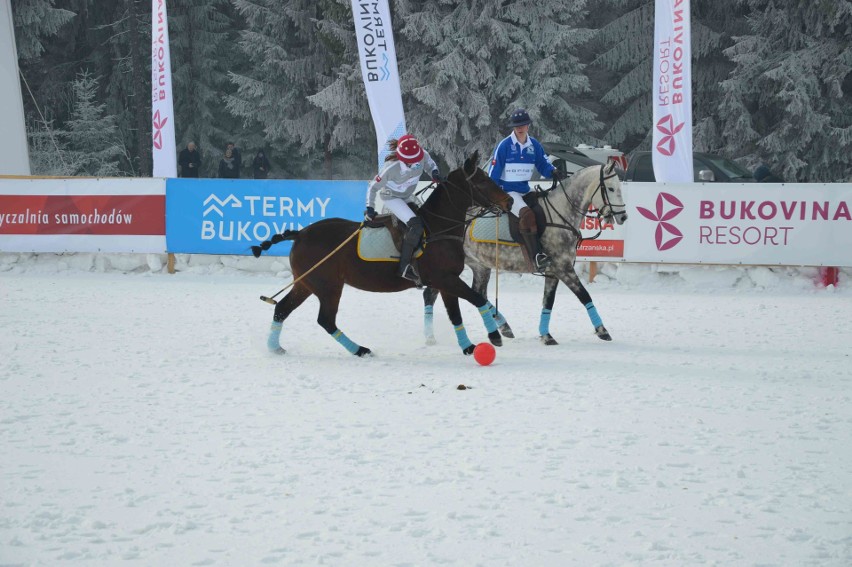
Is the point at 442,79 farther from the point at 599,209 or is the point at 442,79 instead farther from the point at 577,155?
the point at 599,209

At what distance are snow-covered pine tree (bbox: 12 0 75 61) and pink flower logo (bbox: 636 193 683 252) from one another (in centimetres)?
2377

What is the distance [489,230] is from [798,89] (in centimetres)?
1790

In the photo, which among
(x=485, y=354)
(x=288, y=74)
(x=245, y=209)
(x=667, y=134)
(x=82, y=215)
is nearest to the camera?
(x=485, y=354)

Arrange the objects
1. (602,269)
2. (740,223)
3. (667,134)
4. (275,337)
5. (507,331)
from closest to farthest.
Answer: (275,337), (507,331), (740,223), (602,269), (667,134)

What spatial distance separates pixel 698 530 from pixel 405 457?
6.51 feet

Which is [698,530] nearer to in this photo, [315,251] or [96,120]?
[315,251]

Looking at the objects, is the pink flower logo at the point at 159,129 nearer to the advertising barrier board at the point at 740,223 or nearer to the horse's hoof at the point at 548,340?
the advertising barrier board at the point at 740,223

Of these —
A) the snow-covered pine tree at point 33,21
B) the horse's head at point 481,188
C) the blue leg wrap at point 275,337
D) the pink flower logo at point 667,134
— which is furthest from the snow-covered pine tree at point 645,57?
the blue leg wrap at point 275,337

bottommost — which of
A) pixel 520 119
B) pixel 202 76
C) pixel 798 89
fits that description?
pixel 520 119

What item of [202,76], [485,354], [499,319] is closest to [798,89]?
[499,319]

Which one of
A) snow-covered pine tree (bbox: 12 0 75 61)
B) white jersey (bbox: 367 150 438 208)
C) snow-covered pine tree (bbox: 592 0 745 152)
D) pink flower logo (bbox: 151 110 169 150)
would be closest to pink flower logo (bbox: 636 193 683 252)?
white jersey (bbox: 367 150 438 208)

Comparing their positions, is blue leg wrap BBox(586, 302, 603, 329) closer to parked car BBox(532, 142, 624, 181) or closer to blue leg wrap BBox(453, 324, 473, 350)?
blue leg wrap BBox(453, 324, 473, 350)

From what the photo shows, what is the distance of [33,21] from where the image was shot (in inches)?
1283

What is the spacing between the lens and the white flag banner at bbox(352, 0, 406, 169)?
64.2 ft
